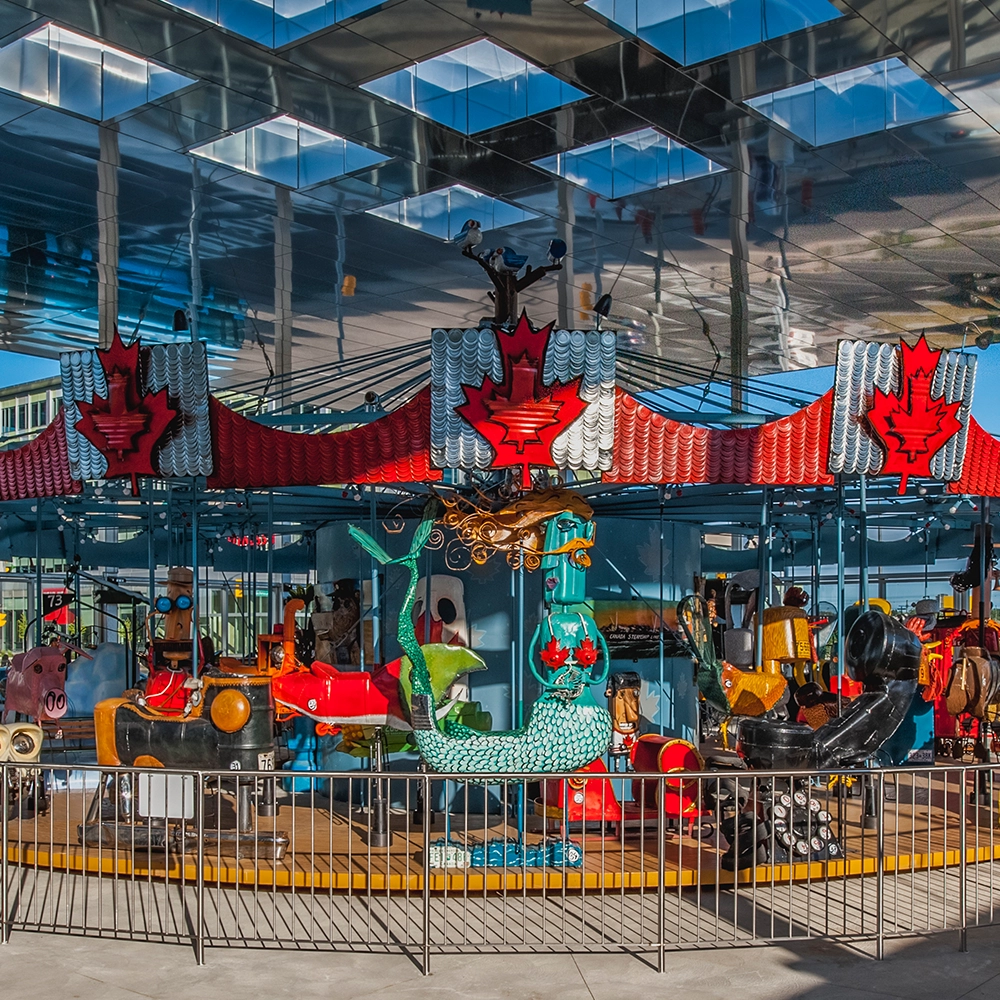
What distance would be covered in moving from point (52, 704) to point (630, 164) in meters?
9.29

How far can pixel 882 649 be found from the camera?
11.5 meters

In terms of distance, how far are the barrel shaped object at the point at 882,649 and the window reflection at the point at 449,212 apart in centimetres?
620

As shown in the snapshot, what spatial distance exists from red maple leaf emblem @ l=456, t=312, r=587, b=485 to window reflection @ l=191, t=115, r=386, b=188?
430 centimetres

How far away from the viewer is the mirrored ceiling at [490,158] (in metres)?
10.3

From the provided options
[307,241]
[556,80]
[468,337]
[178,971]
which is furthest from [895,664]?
[307,241]

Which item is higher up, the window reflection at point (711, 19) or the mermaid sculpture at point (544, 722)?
the window reflection at point (711, 19)

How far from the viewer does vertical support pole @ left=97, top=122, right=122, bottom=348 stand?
11930 mm

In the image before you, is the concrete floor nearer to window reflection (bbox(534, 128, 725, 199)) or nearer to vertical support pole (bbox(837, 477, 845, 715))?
vertical support pole (bbox(837, 477, 845, 715))

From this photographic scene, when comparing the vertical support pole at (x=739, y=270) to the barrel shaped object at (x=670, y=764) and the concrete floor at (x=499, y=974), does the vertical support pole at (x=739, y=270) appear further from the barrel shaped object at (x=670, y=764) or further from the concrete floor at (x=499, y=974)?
the concrete floor at (x=499, y=974)

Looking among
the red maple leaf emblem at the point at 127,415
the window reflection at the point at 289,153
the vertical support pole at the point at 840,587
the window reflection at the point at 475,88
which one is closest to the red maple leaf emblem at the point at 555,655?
the vertical support pole at the point at 840,587

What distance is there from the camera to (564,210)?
14.3 meters

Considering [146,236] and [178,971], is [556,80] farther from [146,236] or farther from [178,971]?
[178,971]

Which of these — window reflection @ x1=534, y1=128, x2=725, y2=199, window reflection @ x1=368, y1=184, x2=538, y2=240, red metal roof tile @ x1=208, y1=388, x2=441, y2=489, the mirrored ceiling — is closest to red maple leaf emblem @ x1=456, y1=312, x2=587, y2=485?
red metal roof tile @ x1=208, y1=388, x2=441, y2=489

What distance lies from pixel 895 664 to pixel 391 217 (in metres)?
7.44
